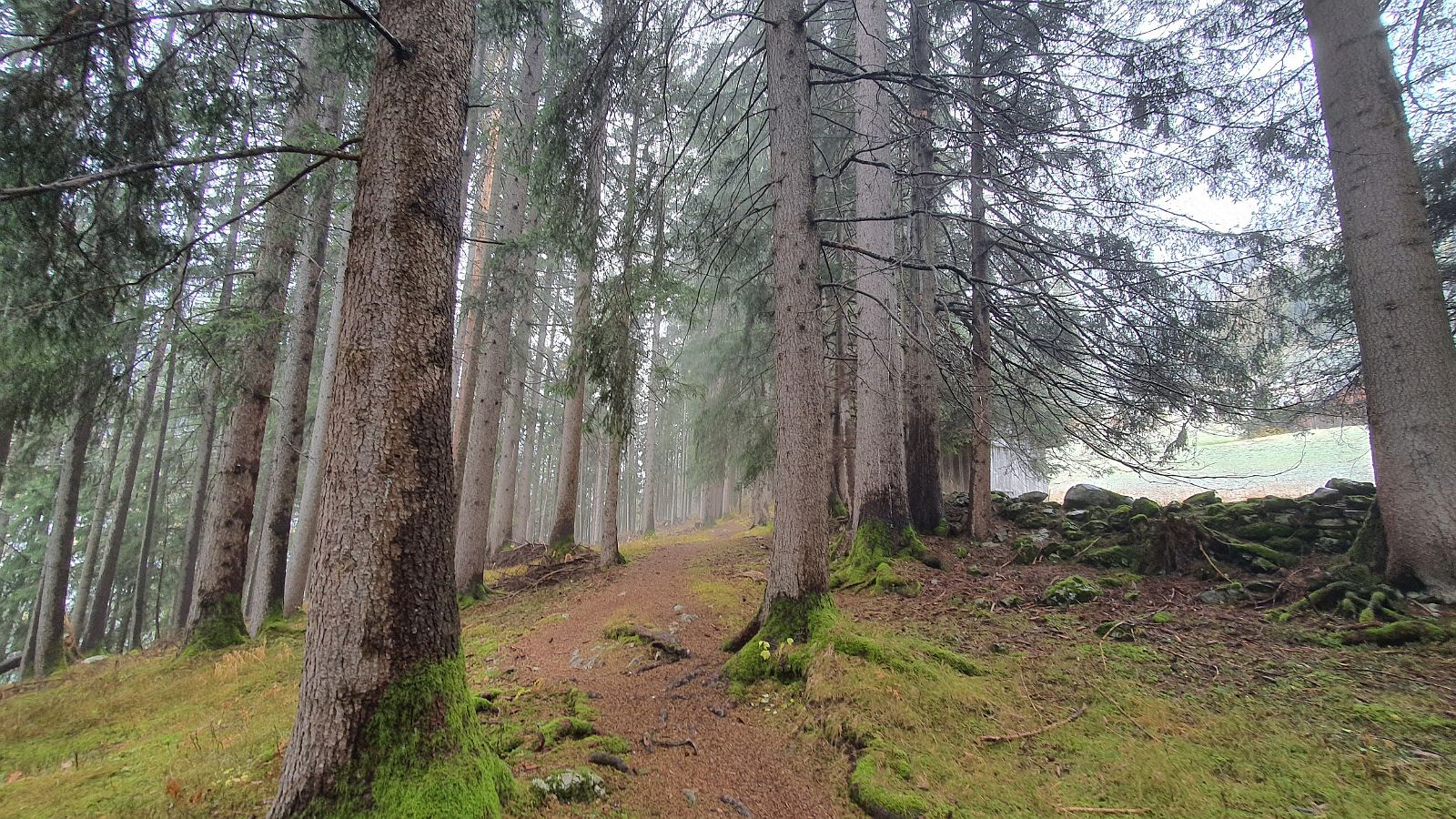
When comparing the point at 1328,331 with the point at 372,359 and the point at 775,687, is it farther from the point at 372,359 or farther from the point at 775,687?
the point at 372,359

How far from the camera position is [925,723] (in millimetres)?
3229

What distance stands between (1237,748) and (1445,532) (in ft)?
11.5

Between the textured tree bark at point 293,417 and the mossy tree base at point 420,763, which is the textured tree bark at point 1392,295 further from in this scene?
the textured tree bark at point 293,417

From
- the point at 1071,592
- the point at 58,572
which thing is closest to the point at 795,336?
the point at 1071,592

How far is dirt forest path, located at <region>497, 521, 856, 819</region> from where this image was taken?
2846 mm

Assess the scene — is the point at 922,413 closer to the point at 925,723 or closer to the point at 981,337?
the point at 981,337

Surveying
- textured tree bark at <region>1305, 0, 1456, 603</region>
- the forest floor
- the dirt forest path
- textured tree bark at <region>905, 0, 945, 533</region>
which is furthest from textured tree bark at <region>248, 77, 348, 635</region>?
textured tree bark at <region>1305, 0, 1456, 603</region>

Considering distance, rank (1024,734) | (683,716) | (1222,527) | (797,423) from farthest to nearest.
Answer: (1222,527)
(797,423)
(683,716)
(1024,734)

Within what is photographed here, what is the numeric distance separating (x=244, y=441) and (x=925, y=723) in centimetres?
848

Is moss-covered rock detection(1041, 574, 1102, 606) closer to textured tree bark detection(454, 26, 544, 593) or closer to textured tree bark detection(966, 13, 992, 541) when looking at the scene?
textured tree bark detection(966, 13, 992, 541)

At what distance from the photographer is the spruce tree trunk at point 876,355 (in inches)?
296

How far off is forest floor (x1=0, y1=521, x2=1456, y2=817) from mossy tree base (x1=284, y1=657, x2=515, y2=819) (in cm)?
30

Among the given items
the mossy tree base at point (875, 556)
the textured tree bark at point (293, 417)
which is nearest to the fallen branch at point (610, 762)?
the mossy tree base at point (875, 556)

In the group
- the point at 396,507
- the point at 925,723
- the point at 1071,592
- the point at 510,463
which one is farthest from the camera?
the point at 510,463
